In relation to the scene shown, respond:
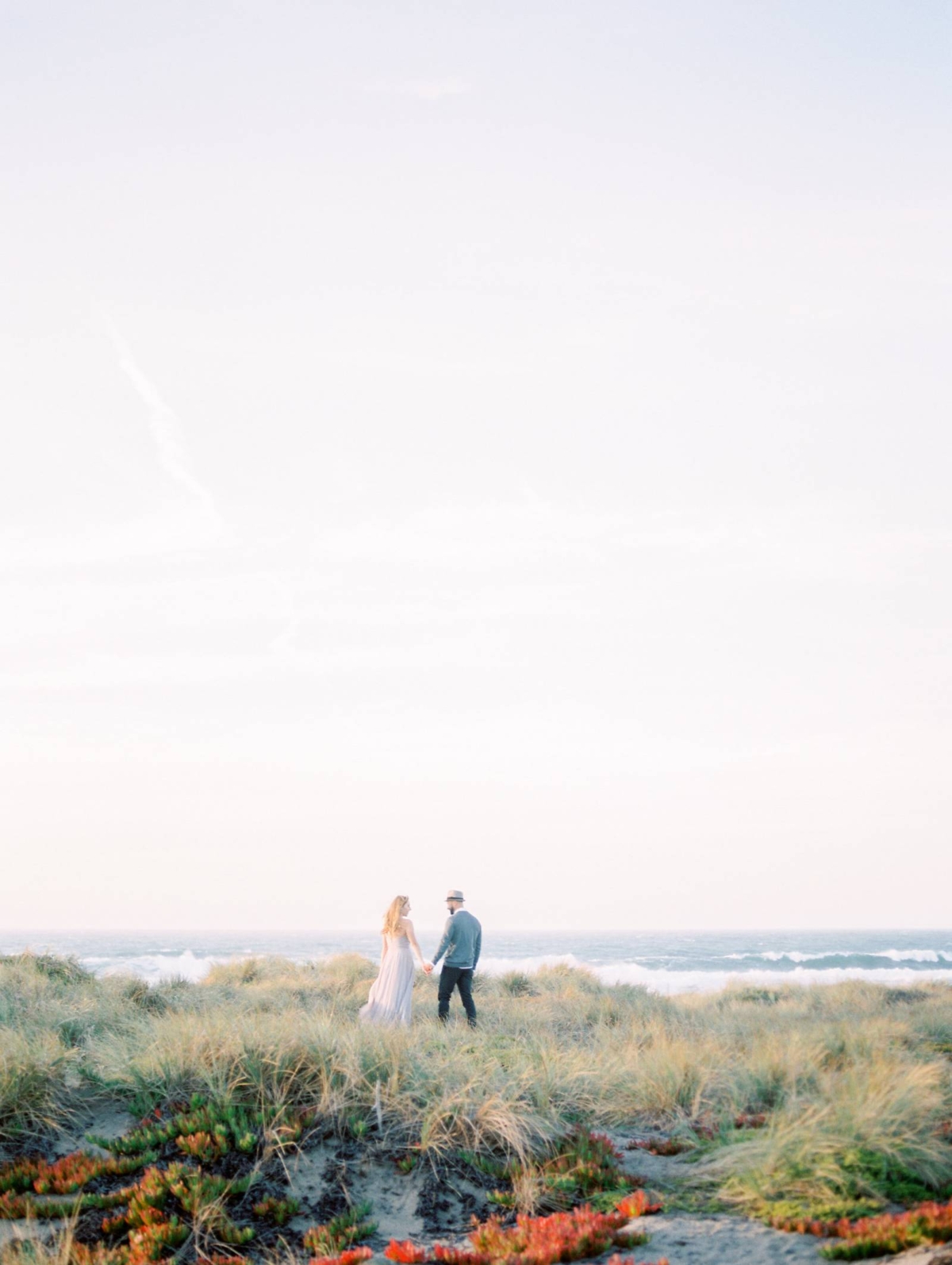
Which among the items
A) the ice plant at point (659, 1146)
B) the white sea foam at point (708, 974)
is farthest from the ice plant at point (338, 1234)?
the white sea foam at point (708, 974)

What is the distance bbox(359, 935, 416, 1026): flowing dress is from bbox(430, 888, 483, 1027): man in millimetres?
606

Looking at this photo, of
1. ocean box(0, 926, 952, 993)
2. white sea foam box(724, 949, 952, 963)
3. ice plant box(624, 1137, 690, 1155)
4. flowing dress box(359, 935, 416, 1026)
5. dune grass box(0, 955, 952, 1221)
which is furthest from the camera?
white sea foam box(724, 949, 952, 963)

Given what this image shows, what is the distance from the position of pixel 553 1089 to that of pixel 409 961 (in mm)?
5391

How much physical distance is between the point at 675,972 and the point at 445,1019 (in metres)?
33.9

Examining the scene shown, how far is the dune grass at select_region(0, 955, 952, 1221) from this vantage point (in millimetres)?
6148

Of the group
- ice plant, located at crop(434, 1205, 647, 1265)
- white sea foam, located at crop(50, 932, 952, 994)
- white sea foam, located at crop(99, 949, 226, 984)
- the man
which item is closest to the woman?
the man

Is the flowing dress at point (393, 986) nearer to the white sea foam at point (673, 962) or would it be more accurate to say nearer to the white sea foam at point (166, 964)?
the white sea foam at point (673, 962)

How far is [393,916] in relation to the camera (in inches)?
531

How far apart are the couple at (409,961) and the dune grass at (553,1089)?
1.64 metres

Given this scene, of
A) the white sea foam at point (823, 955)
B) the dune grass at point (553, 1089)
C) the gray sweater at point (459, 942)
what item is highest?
the gray sweater at point (459, 942)

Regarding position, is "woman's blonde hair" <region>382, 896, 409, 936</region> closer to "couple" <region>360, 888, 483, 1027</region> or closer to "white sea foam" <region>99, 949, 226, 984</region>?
"couple" <region>360, 888, 483, 1027</region>

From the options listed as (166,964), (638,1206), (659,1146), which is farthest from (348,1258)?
(166,964)

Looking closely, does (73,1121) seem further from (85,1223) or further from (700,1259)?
(700,1259)

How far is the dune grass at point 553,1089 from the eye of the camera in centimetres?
615
